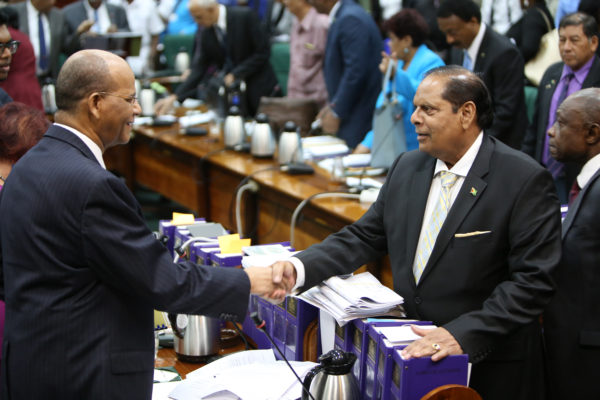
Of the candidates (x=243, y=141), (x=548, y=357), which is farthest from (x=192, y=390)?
(x=243, y=141)

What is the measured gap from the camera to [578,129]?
2682mm

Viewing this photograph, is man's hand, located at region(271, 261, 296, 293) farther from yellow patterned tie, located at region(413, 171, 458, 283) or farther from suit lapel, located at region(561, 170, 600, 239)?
suit lapel, located at region(561, 170, 600, 239)

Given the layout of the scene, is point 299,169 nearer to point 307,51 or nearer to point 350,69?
point 350,69

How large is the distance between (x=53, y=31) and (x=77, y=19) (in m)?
1.06

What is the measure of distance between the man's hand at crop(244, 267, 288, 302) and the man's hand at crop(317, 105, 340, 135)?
320cm

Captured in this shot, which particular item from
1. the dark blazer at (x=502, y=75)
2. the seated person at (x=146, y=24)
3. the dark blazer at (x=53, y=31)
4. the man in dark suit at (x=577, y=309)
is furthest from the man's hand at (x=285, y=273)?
the seated person at (x=146, y=24)

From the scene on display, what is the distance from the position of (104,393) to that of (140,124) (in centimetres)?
456

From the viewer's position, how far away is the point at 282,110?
5.28 metres

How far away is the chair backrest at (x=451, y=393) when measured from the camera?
169cm

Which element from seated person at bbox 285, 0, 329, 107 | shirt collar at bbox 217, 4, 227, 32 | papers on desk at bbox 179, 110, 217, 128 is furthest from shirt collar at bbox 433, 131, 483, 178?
shirt collar at bbox 217, 4, 227, 32

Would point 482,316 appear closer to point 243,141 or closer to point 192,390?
point 192,390

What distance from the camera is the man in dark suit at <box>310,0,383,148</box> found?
5031 millimetres

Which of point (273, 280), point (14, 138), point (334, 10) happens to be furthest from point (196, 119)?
point (273, 280)

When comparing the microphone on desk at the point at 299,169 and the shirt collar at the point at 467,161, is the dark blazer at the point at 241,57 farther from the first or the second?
the shirt collar at the point at 467,161
